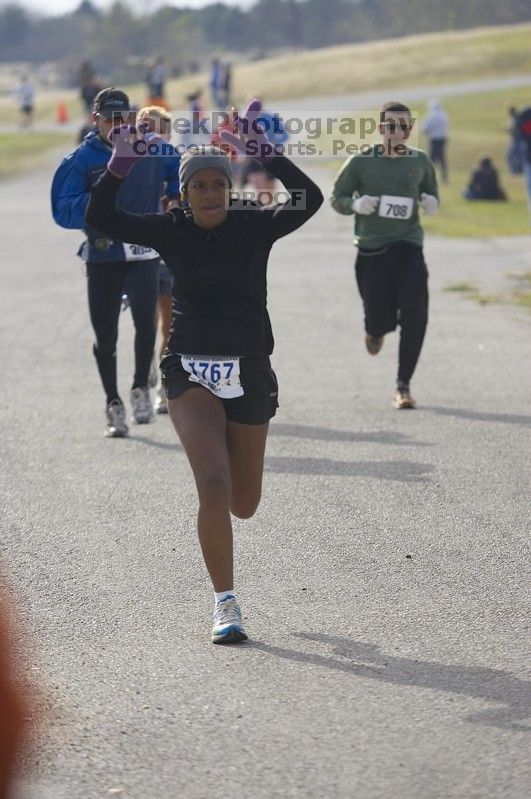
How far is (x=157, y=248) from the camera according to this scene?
20.0 ft

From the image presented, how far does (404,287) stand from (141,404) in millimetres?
2050

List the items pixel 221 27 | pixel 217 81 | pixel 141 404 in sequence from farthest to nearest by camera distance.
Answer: pixel 221 27 → pixel 217 81 → pixel 141 404

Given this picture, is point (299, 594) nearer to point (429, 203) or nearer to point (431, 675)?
point (431, 675)

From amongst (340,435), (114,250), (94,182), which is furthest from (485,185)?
(94,182)

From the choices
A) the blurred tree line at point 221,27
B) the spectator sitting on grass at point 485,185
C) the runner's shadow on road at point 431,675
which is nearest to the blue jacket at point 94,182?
the runner's shadow on road at point 431,675

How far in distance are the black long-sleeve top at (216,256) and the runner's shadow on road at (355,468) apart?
8.78 feet

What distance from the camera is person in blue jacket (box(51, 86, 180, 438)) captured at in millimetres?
9062

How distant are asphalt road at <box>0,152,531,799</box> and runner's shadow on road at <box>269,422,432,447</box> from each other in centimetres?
4

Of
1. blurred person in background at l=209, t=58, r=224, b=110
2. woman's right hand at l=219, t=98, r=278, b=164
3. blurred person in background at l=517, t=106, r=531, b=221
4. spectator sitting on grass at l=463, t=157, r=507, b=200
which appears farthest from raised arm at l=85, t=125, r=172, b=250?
blurred person in background at l=209, t=58, r=224, b=110

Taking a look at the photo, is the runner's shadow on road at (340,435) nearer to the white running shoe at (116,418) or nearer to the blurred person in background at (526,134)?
the white running shoe at (116,418)

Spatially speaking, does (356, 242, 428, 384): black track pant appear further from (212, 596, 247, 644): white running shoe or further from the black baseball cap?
(212, 596, 247, 644): white running shoe

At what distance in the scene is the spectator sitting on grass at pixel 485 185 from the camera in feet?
99.3

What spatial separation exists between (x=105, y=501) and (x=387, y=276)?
11.2 feet

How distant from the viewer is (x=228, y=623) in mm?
5762
